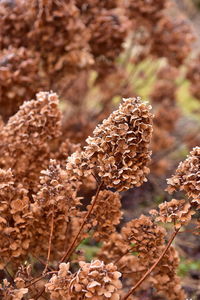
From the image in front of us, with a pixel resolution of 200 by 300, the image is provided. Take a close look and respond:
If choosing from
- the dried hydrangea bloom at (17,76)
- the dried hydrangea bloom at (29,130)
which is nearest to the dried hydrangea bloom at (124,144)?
the dried hydrangea bloom at (29,130)

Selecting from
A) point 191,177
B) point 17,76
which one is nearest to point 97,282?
point 191,177

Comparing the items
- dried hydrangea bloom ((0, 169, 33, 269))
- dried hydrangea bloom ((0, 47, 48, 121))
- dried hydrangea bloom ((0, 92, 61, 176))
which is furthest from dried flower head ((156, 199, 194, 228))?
dried hydrangea bloom ((0, 47, 48, 121))

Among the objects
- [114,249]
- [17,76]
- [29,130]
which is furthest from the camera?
[17,76]

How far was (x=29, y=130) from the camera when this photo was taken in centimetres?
191

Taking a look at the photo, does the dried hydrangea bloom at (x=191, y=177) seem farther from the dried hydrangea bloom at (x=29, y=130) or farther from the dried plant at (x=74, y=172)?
the dried hydrangea bloom at (x=29, y=130)

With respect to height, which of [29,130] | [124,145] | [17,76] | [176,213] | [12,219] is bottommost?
[12,219]

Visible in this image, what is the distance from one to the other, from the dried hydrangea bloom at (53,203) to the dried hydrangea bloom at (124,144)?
0.69 feet

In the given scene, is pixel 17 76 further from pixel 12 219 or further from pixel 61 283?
pixel 61 283

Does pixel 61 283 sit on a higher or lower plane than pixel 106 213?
lower

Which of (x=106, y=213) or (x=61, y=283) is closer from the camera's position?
(x=61, y=283)

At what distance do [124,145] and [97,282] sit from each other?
454 mm

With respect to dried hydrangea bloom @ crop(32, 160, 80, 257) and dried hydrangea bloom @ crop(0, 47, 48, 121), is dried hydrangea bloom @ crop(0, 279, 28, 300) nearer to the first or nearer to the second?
dried hydrangea bloom @ crop(32, 160, 80, 257)

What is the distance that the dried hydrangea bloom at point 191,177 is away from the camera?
1.43m

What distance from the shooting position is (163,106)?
4.88 m
